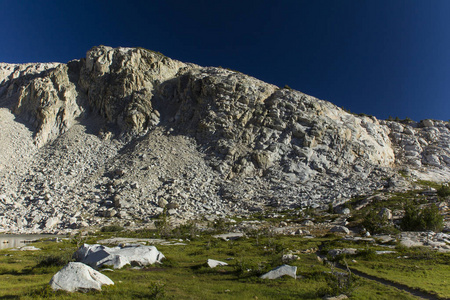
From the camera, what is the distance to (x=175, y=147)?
55781 mm

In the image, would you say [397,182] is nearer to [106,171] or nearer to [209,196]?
[209,196]

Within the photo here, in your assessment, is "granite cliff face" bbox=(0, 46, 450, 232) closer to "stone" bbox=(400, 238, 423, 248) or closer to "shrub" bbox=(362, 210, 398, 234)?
"shrub" bbox=(362, 210, 398, 234)

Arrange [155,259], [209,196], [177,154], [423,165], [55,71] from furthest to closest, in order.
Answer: [55,71] < [423,165] < [177,154] < [209,196] < [155,259]

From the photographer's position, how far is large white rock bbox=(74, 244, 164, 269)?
15.2 metres

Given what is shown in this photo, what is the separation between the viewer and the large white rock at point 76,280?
32.7ft

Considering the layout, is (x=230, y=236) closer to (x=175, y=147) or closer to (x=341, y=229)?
(x=341, y=229)

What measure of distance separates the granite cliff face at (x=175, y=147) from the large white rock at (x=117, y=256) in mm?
20963

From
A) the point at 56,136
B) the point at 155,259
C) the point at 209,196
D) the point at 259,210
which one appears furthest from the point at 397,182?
the point at 56,136

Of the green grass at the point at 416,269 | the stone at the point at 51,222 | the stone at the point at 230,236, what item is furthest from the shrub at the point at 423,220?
the stone at the point at 51,222

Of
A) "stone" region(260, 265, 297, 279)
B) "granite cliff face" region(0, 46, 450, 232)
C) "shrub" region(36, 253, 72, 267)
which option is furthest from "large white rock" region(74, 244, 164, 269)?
"granite cliff face" region(0, 46, 450, 232)

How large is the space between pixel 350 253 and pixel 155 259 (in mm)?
14008

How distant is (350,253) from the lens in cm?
1906

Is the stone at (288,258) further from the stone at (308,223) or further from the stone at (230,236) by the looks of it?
the stone at (308,223)

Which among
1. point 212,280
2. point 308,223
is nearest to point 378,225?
point 308,223
